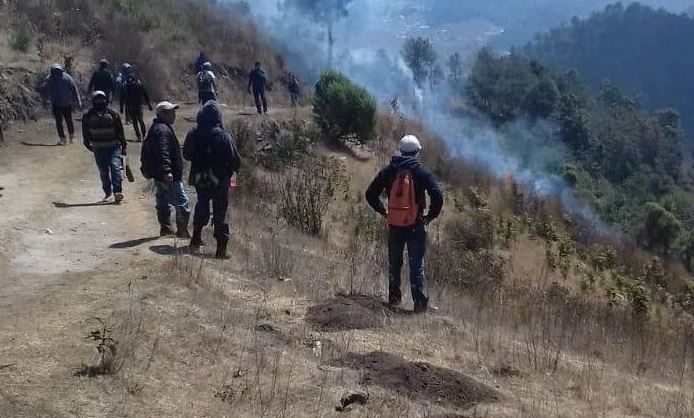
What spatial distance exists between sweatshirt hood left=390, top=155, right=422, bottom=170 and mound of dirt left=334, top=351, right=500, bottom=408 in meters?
1.96

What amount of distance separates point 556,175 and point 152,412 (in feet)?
149

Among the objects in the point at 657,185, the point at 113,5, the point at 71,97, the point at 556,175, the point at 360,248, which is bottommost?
the point at 657,185

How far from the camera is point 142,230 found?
8.88 m

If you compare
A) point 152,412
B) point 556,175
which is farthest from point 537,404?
point 556,175

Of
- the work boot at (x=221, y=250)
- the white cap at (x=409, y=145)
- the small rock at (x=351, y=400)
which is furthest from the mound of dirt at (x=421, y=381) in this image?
the work boot at (x=221, y=250)

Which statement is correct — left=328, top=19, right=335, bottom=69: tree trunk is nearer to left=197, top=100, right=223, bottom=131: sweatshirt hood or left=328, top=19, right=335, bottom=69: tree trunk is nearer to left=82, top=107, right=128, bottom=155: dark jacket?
left=82, top=107, right=128, bottom=155: dark jacket

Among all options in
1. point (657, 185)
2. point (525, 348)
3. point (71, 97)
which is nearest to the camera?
point (525, 348)

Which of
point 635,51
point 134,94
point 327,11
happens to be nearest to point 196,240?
point 134,94

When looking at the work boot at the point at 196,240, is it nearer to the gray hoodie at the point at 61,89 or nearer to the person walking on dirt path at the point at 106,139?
the person walking on dirt path at the point at 106,139

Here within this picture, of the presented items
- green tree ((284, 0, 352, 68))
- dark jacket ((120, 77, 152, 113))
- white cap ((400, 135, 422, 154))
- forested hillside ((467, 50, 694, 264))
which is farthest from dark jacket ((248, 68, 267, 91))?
green tree ((284, 0, 352, 68))

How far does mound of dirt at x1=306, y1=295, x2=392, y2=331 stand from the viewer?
21.2ft

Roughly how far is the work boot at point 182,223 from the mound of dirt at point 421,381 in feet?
11.3

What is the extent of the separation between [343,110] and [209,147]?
15.0 meters

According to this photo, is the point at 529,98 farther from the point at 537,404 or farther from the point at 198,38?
the point at 537,404
